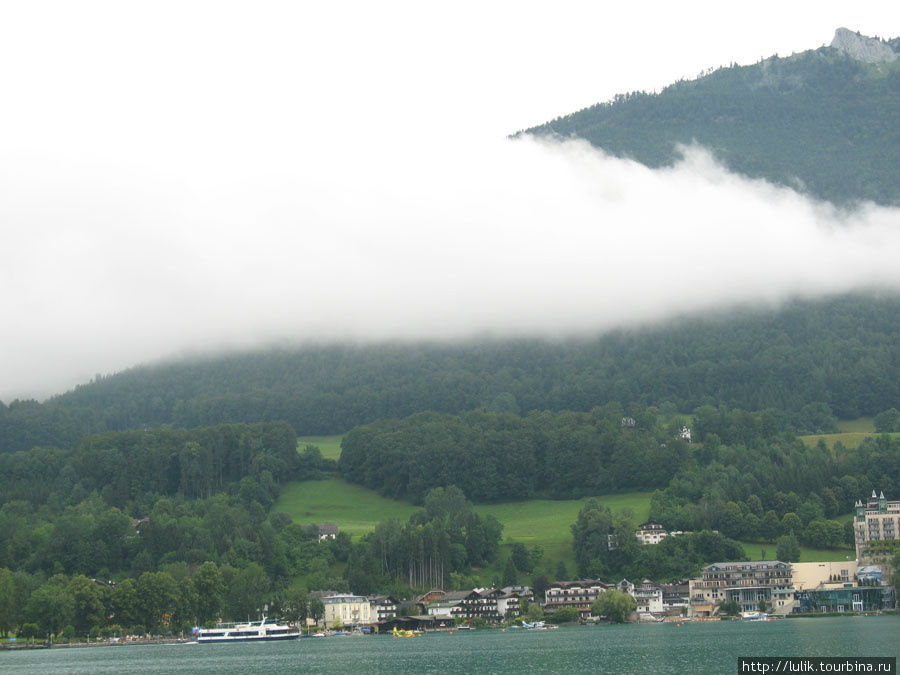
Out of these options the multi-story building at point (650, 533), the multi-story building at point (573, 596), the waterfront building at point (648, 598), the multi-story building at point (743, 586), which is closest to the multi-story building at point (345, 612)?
the multi-story building at point (573, 596)

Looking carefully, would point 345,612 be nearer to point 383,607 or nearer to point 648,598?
point 383,607

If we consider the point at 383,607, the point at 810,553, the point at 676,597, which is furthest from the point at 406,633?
the point at 810,553

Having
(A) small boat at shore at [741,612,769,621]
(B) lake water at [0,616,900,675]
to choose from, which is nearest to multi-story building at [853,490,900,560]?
(A) small boat at shore at [741,612,769,621]

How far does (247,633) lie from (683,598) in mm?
58539

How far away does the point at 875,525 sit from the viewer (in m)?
186

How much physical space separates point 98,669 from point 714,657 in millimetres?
53601

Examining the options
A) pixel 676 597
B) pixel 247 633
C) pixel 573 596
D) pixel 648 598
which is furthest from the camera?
pixel 676 597

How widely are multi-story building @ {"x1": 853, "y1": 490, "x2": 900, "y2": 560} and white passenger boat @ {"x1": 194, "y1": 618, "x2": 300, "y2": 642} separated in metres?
79.1

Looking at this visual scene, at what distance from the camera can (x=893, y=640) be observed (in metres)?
104

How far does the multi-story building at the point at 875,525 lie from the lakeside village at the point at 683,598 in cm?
76

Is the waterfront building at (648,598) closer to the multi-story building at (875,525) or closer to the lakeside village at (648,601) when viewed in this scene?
the lakeside village at (648,601)

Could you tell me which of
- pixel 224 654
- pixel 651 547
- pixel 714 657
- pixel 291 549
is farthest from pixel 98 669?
pixel 651 547

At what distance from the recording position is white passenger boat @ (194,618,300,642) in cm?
16012

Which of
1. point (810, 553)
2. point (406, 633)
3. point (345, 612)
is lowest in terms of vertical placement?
point (406, 633)
